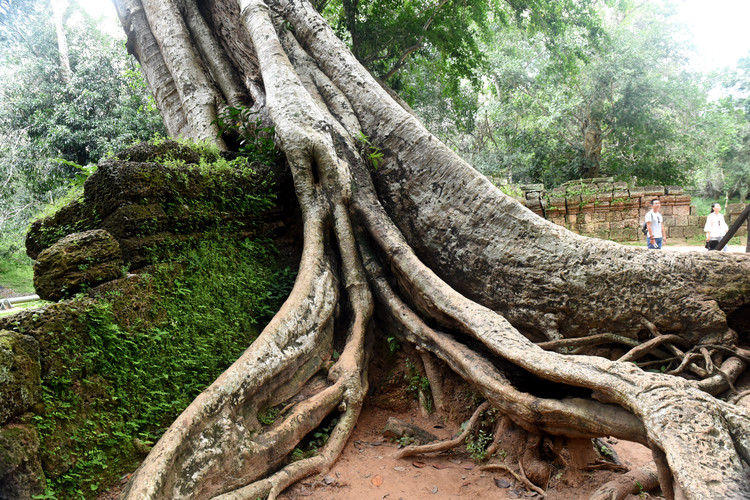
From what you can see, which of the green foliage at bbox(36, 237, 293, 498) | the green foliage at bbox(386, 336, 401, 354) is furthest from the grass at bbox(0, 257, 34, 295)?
the green foliage at bbox(386, 336, 401, 354)

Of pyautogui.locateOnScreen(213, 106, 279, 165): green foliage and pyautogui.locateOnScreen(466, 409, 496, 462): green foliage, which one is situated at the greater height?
pyautogui.locateOnScreen(213, 106, 279, 165): green foliage

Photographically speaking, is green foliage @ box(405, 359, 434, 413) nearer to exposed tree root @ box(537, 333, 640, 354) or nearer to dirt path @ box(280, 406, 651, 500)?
dirt path @ box(280, 406, 651, 500)

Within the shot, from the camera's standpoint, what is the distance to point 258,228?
3609 mm

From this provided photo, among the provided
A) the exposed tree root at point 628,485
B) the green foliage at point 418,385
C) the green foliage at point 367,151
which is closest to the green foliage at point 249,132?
the green foliage at point 367,151

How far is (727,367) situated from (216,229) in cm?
339

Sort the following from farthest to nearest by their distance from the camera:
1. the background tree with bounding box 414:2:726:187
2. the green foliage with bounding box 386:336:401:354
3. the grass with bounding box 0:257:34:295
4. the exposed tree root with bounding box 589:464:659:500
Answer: the background tree with bounding box 414:2:726:187
the grass with bounding box 0:257:34:295
the green foliage with bounding box 386:336:401:354
the exposed tree root with bounding box 589:464:659:500

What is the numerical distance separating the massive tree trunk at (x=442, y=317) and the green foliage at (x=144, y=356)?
0.30 metres

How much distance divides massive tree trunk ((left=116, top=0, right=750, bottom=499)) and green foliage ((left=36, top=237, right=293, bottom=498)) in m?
0.30

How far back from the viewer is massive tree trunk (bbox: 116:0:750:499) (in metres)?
2.04

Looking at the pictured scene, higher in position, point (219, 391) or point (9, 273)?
point (9, 273)

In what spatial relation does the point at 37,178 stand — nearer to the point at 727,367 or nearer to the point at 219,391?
the point at 219,391

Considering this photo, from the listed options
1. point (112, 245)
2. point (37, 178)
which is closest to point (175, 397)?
point (112, 245)

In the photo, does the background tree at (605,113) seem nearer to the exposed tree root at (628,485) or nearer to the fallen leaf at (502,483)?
the exposed tree root at (628,485)

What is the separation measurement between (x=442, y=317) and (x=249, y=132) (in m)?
2.69
